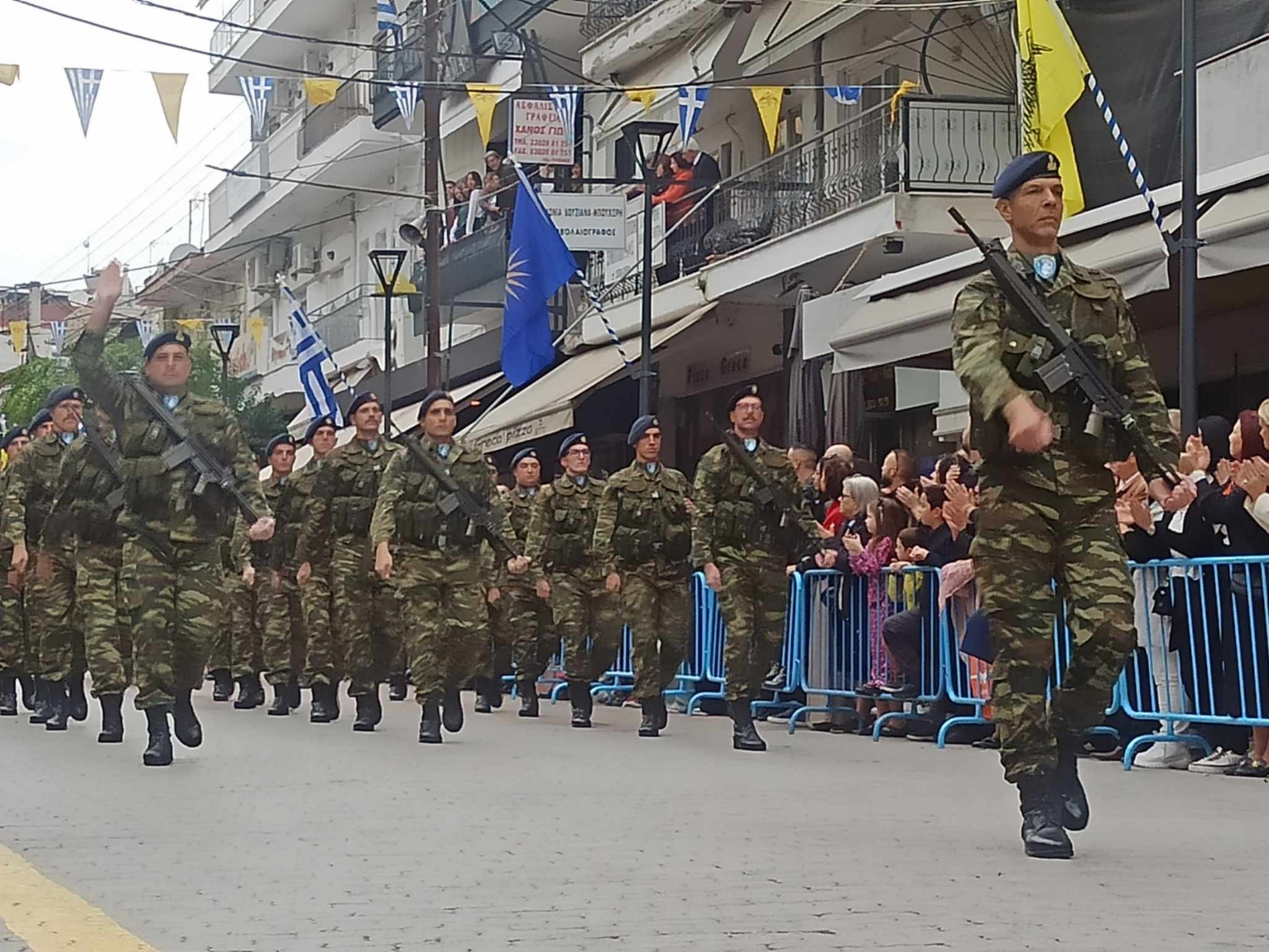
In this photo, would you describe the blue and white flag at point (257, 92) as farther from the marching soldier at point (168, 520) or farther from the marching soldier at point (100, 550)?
the marching soldier at point (168, 520)

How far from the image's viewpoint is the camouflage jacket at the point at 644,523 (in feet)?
44.9

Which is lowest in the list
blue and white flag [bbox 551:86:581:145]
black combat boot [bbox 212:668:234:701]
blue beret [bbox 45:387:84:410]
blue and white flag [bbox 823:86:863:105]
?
black combat boot [bbox 212:668:234:701]

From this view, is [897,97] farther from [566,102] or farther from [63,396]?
[63,396]

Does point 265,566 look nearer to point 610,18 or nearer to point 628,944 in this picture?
point 628,944

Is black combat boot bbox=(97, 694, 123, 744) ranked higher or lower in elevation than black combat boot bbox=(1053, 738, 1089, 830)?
higher

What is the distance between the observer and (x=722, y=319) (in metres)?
25.4

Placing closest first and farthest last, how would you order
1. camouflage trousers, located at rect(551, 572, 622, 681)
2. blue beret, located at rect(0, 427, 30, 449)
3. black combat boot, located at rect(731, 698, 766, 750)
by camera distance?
black combat boot, located at rect(731, 698, 766, 750) < camouflage trousers, located at rect(551, 572, 622, 681) < blue beret, located at rect(0, 427, 30, 449)

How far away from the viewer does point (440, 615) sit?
41.8 ft

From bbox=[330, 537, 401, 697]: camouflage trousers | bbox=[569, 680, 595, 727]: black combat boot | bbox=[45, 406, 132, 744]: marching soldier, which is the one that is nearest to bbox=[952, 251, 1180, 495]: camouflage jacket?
bbox=[45, 406, 132, 744]: marching soldier

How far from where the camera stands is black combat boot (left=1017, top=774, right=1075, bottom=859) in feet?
22.0

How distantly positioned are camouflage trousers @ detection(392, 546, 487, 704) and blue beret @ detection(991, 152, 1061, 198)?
20.8 ft

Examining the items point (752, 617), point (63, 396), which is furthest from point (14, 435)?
point (752, 617)

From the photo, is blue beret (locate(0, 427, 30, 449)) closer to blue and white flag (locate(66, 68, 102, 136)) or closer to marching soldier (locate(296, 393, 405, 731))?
marching soldier (locate(296, 393, 405, 731))

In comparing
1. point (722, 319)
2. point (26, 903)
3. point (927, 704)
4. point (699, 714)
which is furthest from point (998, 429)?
point (722, 319)
